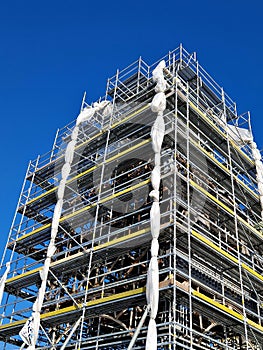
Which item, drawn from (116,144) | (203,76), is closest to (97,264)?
(116,144)

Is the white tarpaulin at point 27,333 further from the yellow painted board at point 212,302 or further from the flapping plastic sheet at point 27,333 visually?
the yellow painted board at point 212,302

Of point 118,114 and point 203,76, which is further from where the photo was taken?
point 203,76

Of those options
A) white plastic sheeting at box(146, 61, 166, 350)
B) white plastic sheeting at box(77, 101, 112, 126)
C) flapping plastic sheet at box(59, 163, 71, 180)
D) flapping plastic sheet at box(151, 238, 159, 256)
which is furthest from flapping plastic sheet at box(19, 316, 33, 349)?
white plastic sheeting at box(77, 101, 112, 126)

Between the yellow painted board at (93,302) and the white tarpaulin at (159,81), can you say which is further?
the white tarpaulin at (159,81)

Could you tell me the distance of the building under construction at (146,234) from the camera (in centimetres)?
1185

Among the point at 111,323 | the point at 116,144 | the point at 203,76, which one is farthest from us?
the point at 203,76

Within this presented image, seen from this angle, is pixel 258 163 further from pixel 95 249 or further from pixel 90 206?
pixel 95 249

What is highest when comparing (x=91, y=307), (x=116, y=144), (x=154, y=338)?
(x=116, y=144)

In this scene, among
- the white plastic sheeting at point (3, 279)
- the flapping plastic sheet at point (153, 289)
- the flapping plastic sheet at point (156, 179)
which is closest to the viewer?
the flapping plastic sheet at point (153, 289)

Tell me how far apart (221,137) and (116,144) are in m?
4.46

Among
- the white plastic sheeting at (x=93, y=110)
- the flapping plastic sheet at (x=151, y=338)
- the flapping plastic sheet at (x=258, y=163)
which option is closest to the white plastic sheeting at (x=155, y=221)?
the flapping plastic sheet at (x=151, y=338)

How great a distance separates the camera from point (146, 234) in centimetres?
1192

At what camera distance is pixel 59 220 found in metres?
16.0

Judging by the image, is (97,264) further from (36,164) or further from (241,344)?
(36,164)
